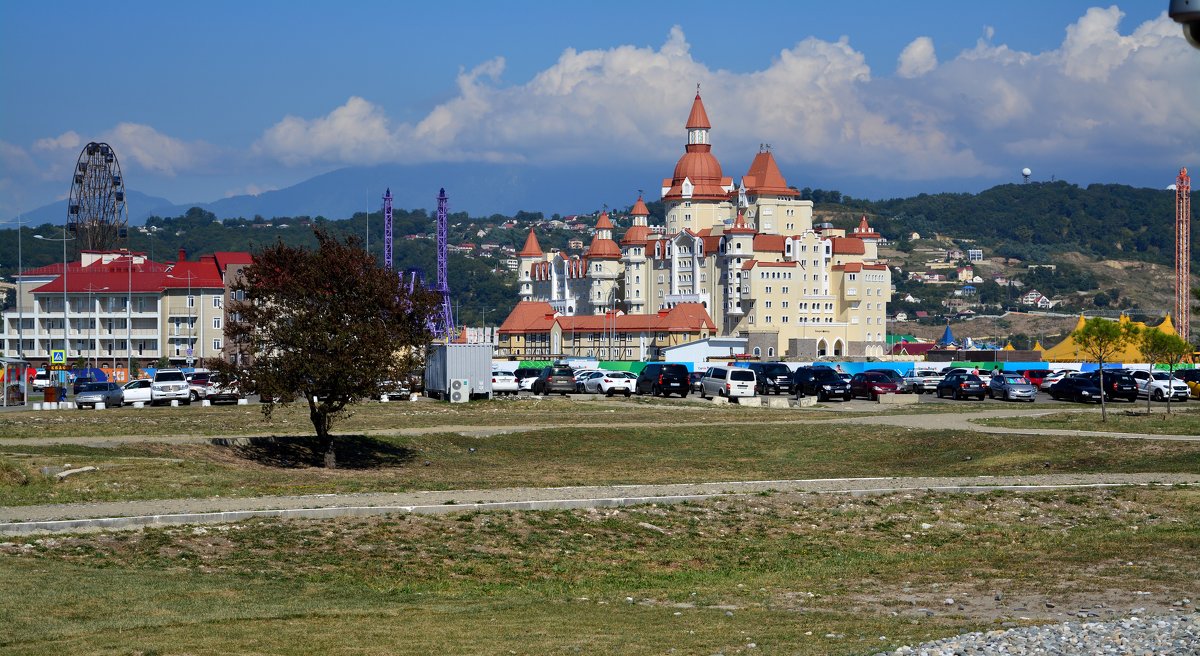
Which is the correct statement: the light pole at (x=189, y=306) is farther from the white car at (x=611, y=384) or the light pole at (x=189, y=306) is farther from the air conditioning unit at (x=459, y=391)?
the air conditioning unit at (x=459, y=391)

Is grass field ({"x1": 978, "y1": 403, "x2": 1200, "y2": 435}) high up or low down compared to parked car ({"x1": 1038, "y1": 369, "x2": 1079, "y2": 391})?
down

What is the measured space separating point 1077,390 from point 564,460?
3459 cm

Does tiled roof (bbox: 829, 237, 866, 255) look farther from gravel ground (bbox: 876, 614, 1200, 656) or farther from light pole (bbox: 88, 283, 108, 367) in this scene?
gravel ground (bbox: 876, 614, 1200, 656)

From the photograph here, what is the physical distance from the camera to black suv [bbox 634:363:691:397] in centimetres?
7319

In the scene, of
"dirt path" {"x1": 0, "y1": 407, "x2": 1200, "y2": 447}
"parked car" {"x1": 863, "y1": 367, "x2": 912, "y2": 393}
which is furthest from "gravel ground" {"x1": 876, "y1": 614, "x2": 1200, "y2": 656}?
"parked car" {"x1": 863, "y1": 367, "x2": 912, "y2": 393}

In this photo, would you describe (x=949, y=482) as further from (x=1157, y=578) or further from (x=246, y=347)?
(x=246, y=347)

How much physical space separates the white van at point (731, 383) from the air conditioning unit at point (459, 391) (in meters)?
12.5

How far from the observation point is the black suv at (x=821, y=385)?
70.0m

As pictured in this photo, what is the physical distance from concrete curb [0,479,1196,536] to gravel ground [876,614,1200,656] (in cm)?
1072

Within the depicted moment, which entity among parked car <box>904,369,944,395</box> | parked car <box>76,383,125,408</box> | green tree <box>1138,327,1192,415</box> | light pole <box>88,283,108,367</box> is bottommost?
parked car <box>904,369,944,395</box>

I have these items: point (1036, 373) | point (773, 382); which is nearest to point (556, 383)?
point (773, 382)

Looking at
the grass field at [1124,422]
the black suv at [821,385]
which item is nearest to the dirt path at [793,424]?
the grass field at [1124,422]

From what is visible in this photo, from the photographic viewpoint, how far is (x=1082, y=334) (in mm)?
53031

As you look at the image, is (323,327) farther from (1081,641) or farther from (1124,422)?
(1124,422)
